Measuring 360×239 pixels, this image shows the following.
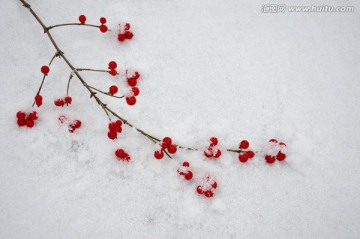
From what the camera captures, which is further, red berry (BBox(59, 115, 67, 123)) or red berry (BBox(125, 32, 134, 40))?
red berry (BBox(125, 32, 134, 40))

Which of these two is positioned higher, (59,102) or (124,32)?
(124,32)

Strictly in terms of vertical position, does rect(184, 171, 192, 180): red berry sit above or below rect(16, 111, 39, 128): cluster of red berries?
below

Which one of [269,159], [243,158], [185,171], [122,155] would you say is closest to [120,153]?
[122,155]

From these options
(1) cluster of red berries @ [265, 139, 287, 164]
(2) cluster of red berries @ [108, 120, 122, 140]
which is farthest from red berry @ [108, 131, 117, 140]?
(1) cluster of red berries @ [265, 139, 287, 164]

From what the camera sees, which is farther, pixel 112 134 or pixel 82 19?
pixel 82 19

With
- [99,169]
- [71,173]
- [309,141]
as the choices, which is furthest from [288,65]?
[71,173]

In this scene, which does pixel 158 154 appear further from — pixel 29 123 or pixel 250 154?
pixel 29 123

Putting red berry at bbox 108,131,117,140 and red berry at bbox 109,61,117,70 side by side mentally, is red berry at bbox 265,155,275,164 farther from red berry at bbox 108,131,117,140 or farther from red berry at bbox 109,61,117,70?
red berry at bbox 109,61,117,70
